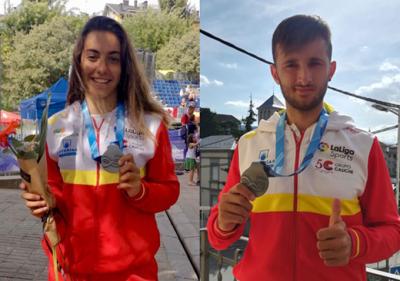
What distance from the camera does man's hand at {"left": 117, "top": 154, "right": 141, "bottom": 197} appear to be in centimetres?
154

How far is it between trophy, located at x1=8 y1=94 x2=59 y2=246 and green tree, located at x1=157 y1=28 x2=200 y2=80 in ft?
1.85

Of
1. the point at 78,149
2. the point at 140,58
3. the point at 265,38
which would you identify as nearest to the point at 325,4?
the point at 265,38

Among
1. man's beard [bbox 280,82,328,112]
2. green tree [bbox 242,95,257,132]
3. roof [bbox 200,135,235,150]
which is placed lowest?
roof [bbox 200,135,235,150]

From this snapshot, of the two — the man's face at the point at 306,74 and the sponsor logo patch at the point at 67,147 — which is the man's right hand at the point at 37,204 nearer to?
the sponsor logo patch at the point at 67,147

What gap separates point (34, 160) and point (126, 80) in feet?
1.31

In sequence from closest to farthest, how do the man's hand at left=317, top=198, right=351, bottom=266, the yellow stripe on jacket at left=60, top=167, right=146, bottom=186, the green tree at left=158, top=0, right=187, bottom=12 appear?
1. the man's hand at left=317, top=198, right=351, bottom=266
2. the yellow stripe on jacket at left=60, top=167, right=146, bottom=186
3. the green tree at left=158, top=0, right=187, bottom=12

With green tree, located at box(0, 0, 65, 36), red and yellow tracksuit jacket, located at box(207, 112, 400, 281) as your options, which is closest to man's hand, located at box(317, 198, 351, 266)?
red and yellow tracksuit jacket, located at box(207, 112, 400, 281)

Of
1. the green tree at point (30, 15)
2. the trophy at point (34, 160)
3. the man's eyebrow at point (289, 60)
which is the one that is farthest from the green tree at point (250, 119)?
the green tree at point (30, 15)

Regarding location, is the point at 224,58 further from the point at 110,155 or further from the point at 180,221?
the point at 180,221

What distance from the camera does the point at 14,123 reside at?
165 centimetres

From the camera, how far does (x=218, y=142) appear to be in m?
1.53

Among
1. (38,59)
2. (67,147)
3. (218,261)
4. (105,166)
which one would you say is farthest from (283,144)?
(38,59)

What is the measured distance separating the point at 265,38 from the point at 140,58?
0.50 meters

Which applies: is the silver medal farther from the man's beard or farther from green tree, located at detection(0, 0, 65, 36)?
green tree, located at detection(0, 0, 65, 36)
